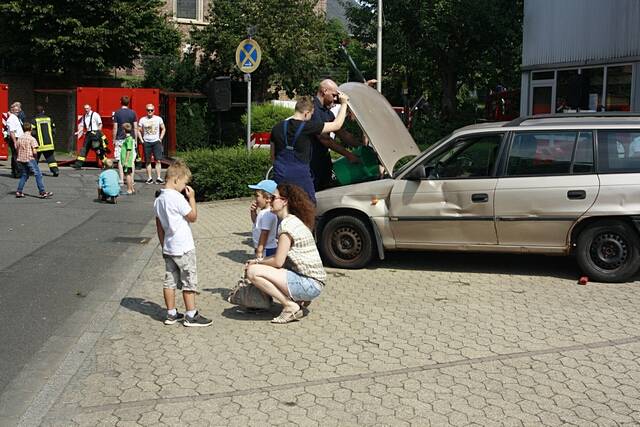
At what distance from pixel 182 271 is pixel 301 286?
1022 mm

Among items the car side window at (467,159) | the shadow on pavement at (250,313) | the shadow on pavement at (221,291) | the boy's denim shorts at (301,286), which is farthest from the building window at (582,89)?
the boy's denim shorts at (301,286)

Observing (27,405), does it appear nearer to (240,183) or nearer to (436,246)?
(436,246)

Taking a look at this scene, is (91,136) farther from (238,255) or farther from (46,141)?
(238,255)

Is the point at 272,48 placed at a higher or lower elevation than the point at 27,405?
higher

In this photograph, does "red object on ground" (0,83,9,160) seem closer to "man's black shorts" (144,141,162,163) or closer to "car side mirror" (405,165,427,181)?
"man's black shorts" (144,141,162,163)

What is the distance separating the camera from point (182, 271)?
279 inches

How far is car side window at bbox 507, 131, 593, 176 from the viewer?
340 inches

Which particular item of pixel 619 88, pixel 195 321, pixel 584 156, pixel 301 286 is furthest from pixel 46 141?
pixel 584 156

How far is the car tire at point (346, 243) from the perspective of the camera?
30.2 feet

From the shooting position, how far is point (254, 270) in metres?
7.09

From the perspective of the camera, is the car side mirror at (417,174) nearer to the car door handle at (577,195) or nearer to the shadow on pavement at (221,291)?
the car door handle at (577,195)

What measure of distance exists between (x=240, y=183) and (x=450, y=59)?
1802 cm

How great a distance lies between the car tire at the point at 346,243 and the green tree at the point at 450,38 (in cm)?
2137

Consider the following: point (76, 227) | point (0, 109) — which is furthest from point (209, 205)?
point (0, 109)
